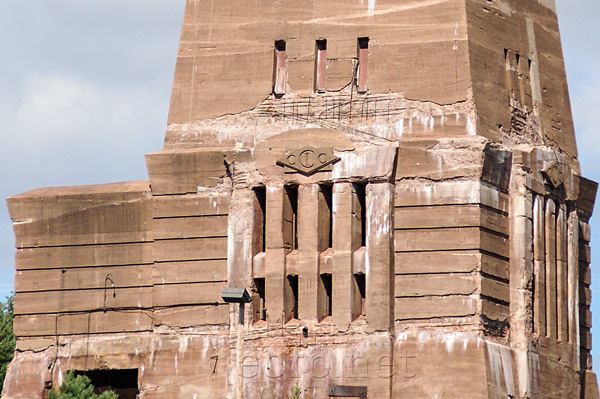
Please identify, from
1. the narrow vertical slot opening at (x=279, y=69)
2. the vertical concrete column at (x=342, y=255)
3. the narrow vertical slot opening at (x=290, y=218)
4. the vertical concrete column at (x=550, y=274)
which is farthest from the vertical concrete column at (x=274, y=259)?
the vertical concrete column at (x=550, y=274)

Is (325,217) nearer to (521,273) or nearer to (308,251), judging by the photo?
(308,251)

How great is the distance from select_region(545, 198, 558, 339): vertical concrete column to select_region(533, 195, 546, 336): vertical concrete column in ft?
0.46

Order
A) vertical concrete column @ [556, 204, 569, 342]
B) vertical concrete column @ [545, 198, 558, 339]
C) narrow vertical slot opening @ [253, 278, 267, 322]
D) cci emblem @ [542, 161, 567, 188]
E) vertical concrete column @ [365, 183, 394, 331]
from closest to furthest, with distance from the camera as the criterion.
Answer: vertical concrete column @ [365, 183, 394, 331]
narrow vertical slot opening @ [253, 278, 267, 322]
vertical concrete column @ [545, 198, 558, 339]
cci emblem @ [542, 161, 567, 188]
vertical concrete column @ [556, 204, 569, 342]

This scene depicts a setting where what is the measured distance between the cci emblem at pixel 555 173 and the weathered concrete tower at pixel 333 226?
6 cm

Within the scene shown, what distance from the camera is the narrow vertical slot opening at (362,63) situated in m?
46.4

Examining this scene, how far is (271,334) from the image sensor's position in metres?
45.5

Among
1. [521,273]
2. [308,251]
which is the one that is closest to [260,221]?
[308,251]

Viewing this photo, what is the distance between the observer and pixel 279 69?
4716 cm

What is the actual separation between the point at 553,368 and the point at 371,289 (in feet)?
16.1

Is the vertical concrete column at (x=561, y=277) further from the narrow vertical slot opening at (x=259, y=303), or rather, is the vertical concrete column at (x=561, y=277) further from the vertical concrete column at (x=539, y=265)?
the narrow vertical slot opening at (x=259, y=303)

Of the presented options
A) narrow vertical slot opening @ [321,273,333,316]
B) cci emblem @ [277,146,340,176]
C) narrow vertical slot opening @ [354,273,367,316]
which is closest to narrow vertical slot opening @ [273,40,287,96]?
cci emblem @ [277,146,340,176]

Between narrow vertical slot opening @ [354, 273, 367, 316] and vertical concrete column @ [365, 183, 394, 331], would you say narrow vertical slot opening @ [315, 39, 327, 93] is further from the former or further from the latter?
narrow vertical slot opening @ [354, 273, 367, 316]

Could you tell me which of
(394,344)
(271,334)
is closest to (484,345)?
(394,344)

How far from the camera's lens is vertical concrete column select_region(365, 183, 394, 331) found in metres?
44.6
